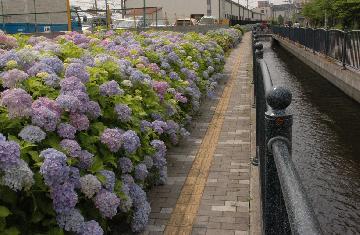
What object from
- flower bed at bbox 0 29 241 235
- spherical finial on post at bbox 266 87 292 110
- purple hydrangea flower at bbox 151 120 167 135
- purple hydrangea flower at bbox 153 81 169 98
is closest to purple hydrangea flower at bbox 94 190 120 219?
flower bed at bbox 0 29 241 235

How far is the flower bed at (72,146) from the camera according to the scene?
2.86 m

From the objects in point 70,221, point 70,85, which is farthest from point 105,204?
point 70,85

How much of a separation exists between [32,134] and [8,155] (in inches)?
19.5

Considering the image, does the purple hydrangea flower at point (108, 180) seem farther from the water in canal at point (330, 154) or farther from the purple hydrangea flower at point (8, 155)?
the water in canal at point (330, 154)

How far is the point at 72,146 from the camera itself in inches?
125

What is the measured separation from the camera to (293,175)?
1321 mm

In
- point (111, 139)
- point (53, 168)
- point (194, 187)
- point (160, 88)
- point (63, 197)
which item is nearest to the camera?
point (53, 168)

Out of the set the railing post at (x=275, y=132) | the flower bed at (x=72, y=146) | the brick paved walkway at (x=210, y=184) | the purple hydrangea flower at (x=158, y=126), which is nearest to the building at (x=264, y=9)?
the brick paved walkway at (x=210, y=184)

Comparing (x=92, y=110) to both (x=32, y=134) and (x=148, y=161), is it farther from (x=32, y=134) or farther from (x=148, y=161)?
(x=148, y=161)

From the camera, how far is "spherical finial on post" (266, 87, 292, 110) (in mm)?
1804

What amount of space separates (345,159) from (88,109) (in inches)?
199

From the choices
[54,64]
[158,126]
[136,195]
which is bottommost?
[136,195]

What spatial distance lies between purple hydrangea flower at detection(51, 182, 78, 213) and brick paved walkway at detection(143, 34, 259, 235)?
116 centimetres

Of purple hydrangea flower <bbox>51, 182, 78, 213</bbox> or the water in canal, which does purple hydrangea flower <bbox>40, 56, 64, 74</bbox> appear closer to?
purple hydrangea flower <bbox>51, 182, 78, 213</bbox>
